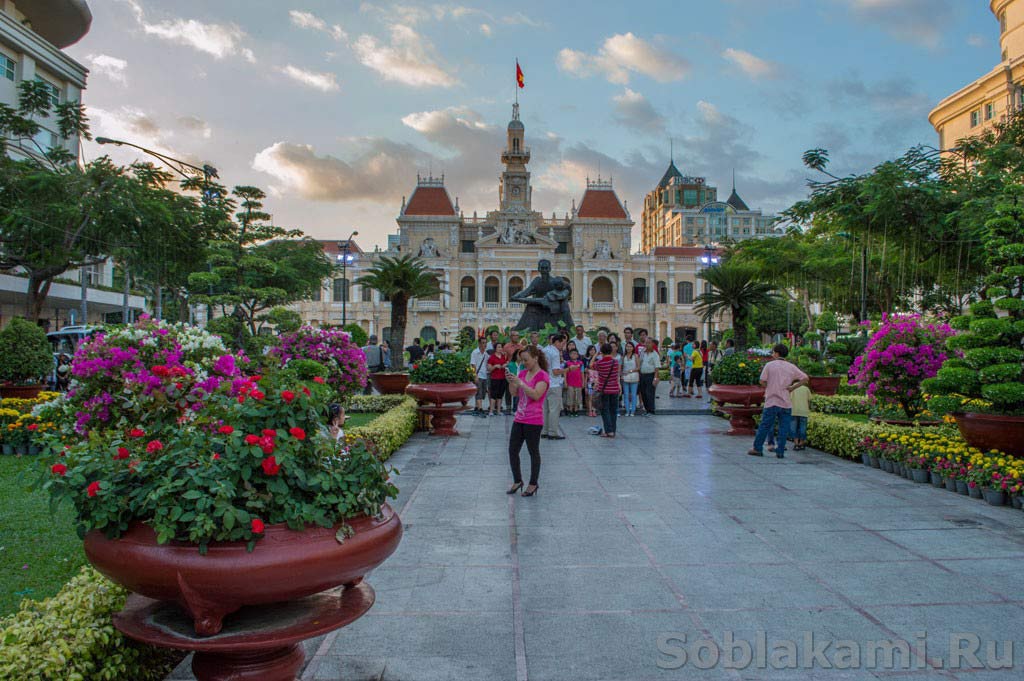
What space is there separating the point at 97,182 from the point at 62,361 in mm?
6676

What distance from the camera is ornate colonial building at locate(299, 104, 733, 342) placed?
70125 millimetres

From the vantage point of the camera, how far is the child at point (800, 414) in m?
10.6

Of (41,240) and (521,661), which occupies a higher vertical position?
(41,240)

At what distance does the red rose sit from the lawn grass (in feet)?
3.00

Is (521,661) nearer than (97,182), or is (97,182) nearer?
(521,661)

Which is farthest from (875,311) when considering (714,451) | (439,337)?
(439,337)

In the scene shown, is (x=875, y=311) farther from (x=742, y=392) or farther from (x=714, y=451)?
(x=714, y=451)

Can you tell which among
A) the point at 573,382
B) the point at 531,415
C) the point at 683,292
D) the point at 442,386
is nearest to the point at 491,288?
the point at 683,292

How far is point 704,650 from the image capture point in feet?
11.8

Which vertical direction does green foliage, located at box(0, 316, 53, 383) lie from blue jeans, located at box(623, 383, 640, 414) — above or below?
above

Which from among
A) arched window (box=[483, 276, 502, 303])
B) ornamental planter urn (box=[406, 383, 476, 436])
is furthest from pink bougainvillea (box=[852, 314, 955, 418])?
arched window (box=[483, 276, 502, 303])

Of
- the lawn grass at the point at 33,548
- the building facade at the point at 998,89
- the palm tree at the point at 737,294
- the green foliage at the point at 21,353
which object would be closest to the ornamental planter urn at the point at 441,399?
the lawn grass at the point at 33,548

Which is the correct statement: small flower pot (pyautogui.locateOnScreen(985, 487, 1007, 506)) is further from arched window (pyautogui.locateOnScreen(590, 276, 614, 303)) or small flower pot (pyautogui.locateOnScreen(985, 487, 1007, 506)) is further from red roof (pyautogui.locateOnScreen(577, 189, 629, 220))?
red roof (pyautogui.locateOnScreen(577, 189, 629, 220))

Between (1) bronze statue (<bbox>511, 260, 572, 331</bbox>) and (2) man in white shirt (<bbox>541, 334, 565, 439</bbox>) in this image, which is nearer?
(2) man in white shirt (<bbox>541, 334, 565, 439</bbox>)
